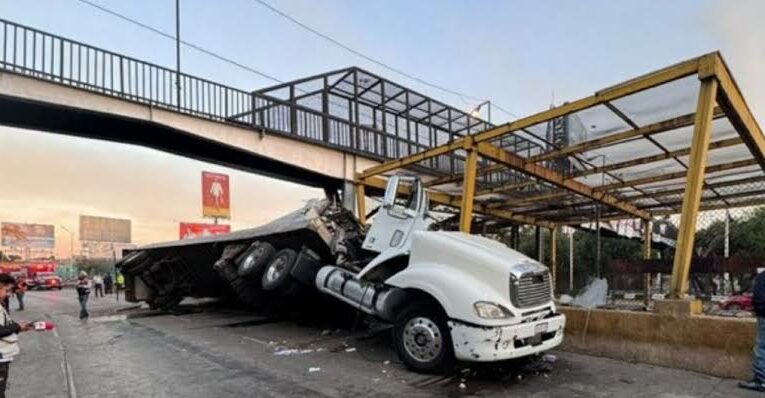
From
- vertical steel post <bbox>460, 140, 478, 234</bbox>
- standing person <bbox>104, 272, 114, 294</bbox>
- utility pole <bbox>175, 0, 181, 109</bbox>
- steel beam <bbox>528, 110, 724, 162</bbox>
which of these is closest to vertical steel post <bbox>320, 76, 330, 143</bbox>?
utility pole <bbox>175, 0, 181, 109</bbox>

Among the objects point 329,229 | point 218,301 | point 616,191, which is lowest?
point 218,301

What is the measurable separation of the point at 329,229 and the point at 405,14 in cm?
607

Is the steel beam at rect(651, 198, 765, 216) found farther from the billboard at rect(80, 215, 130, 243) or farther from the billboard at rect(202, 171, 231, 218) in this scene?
the billboard at rect(80, 215, 130, 243)

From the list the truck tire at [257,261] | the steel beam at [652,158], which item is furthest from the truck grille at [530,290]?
the truck tire at [257,261]

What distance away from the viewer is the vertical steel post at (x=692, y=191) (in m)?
7.01

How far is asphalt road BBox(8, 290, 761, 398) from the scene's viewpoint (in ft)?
19.0

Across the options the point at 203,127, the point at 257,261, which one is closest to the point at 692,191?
the point at 257,261

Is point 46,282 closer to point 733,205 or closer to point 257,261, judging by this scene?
point 257,261

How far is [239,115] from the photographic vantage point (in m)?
14.3

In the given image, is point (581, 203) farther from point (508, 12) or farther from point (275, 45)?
point (275, 45)

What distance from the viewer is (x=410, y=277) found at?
6707 millimetres

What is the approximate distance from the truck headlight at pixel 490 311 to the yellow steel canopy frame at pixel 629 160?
267cm

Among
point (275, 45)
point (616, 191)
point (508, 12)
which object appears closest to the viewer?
point (508, 12)

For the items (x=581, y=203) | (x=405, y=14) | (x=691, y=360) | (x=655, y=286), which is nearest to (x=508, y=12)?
(x=405, y=14)
